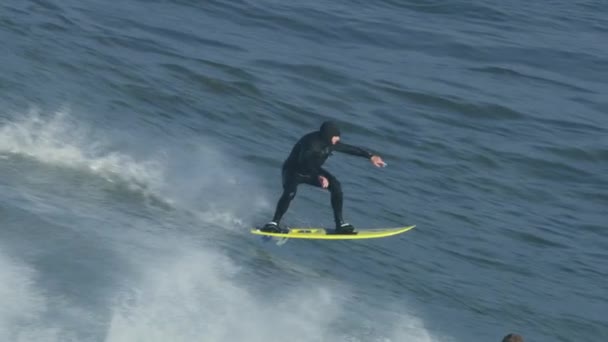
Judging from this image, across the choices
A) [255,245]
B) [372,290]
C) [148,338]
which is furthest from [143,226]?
[148,338]

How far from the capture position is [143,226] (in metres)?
17.7

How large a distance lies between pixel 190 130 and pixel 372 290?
903cm

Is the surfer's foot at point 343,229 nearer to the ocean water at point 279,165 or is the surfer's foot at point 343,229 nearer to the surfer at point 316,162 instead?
the surfer at point 316,162

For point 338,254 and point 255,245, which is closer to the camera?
point 255,245

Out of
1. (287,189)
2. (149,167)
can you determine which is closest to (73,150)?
(149,167)

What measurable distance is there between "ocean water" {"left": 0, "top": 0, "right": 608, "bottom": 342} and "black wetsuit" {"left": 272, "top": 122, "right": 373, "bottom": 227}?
1.42 meters

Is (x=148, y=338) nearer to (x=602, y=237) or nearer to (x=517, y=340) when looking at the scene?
(x=517, y=340)

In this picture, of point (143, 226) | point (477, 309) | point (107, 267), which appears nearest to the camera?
point (107, 267)

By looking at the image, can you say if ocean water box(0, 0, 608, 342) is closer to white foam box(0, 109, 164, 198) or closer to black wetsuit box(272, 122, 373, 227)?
white foam box(0, 109, 164, 198)

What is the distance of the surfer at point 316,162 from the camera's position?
50.1 ft

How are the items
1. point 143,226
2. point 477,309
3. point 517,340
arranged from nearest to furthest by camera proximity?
1. point 517,340
2. point 143,226
3. point 477,309

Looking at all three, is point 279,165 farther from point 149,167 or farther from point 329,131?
point 329,131

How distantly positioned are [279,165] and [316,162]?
8.98m

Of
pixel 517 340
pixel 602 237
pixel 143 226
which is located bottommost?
pixel 602 237
